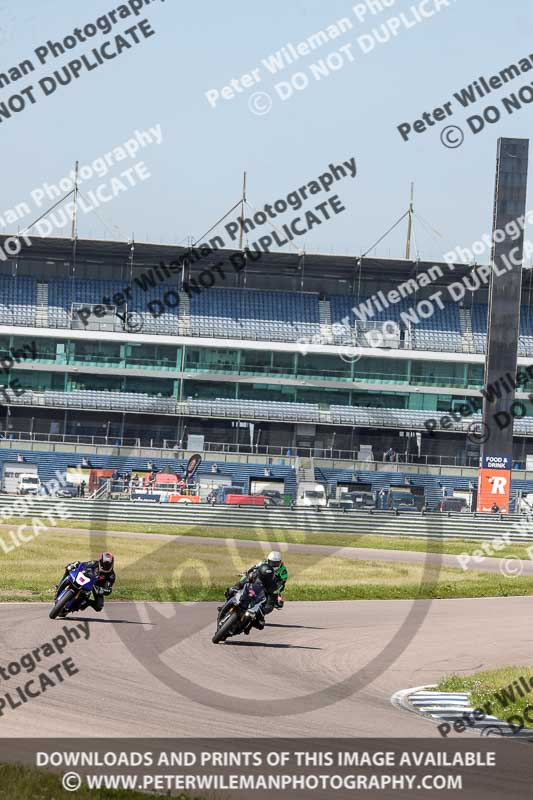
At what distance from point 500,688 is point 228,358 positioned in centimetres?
6075

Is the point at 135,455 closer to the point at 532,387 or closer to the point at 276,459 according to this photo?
the point at 276,459

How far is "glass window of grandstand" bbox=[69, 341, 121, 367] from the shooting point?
249 ft

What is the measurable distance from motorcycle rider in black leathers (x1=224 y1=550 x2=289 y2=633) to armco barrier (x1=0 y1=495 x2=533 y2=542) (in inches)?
1221

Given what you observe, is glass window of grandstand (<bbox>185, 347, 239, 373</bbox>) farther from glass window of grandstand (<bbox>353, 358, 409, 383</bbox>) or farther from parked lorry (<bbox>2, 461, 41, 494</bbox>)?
parked lorry (<bbox>2, 461, 41, 494</bbox>)

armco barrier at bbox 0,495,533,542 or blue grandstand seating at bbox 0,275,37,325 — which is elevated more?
blue grandstand seating at bbox 0,275,37,325

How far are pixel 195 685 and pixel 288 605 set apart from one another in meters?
12.2

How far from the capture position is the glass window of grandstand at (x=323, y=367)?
250ft

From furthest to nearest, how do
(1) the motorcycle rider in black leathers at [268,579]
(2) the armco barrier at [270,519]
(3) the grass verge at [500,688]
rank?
(2) the armco barrier at [270,519] < (1) the motorcycle rider in black leathers at [268,579] < (3) the grass verge at [500,688]

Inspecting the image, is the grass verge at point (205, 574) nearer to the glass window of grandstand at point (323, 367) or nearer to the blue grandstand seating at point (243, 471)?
the blue grandstand seating at point (243, 471)

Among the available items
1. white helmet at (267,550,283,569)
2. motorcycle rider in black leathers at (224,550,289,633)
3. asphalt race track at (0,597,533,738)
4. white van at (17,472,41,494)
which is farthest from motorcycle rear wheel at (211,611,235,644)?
white van at (17,472,41,494)

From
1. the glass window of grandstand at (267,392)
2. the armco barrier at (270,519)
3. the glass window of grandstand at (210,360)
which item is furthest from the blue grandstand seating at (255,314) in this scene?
the armco barrier at (270,519)

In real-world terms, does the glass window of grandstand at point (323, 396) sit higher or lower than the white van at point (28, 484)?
higher

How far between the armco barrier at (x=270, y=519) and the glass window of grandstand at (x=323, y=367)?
22618mm

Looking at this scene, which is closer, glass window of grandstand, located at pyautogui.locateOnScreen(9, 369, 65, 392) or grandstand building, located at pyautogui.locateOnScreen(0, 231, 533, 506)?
grandstand building, located at pyautogui.locateOnScreen(0, 231, 533, 506)
